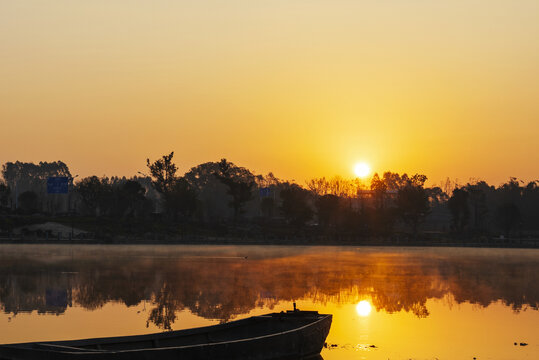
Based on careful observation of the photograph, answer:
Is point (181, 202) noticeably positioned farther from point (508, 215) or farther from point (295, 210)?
point (508, 215)

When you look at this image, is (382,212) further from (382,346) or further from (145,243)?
(382,346)

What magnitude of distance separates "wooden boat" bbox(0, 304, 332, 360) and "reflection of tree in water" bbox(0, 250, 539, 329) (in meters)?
7.28

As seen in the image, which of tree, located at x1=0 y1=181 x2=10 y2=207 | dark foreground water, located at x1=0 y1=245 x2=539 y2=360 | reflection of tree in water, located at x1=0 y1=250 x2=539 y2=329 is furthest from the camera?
tree, located at x1=0 y1=181 x2=10 y2=207

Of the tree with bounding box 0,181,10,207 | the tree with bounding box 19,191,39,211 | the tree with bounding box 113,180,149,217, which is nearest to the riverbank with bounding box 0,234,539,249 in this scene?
the tree with bounding box 113,180,149,217

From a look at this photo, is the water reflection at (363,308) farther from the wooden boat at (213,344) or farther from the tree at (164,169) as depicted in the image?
the tree at (164,169)

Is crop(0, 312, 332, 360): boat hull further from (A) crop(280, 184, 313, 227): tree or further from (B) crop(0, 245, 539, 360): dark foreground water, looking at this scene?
(A) crop(280, 184, 313, 227): tree

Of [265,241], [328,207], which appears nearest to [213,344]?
[265,241]

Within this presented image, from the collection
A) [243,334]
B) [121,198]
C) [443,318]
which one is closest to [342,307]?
[443,318]

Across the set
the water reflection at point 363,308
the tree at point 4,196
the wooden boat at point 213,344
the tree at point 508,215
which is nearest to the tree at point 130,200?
the tree at point 4,196

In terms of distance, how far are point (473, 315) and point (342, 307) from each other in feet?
22.1

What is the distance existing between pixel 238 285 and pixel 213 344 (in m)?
30.2

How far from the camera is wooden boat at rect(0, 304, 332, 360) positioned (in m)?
20.3

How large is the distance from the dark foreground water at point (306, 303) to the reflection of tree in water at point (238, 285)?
0.07 metres

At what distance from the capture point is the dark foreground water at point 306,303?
3050cm
